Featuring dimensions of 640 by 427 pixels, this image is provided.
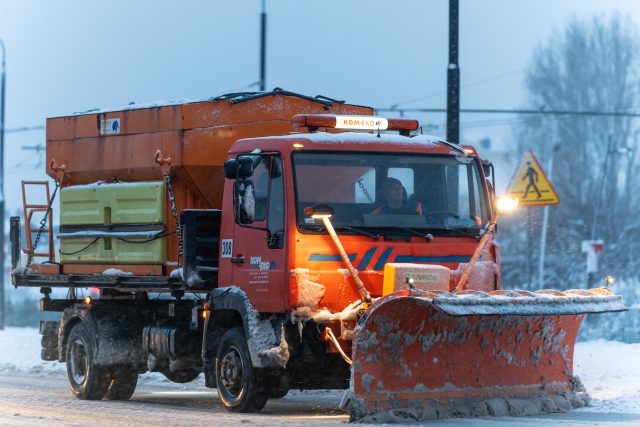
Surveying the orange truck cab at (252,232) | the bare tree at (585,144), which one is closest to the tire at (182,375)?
the orange truck cab at (252,232)

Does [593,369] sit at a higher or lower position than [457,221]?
lower

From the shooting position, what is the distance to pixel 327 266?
40.0 ft

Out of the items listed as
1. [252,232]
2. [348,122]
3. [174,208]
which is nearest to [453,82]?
[348,122]

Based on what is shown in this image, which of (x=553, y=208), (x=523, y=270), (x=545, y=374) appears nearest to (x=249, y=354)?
(x=545, y=374)

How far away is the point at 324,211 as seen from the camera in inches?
476

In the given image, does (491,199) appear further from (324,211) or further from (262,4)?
(262,4)

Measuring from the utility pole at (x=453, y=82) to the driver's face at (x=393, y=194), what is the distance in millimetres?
5139

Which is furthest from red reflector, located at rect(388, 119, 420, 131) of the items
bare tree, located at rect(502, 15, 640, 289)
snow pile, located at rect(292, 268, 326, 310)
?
bare tree, located at rect(502, 15, 640, 289)

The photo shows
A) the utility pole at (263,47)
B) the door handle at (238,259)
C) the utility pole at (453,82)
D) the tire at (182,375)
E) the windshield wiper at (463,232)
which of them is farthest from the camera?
the utility pole at (263,47)

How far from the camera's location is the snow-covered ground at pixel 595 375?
1218 centimetres

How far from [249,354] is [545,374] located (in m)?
2.81

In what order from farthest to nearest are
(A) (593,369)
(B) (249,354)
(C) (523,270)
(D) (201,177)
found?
1. (C) (523,270)
2. (A) (593,369)
3. (D) (201,177)
4. (B) (249,354)

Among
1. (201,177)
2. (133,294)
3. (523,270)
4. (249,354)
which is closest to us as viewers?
(249,354)

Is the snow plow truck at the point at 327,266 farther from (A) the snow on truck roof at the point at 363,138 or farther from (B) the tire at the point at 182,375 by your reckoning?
(B) the tire at the point at 182,375
